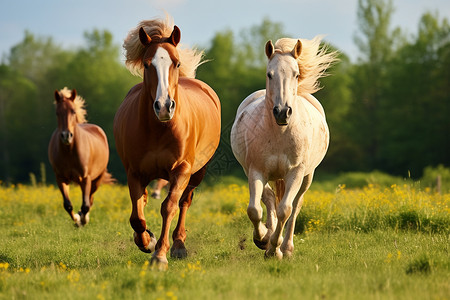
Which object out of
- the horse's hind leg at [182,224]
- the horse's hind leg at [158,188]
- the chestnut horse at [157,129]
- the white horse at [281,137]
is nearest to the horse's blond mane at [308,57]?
the white horse at [281,137]

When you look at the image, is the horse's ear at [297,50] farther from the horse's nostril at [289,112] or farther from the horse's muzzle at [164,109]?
the horse's muzzle at [164,109]

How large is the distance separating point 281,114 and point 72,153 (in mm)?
6586

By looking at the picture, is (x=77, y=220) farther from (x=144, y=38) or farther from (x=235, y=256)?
(x=144, y=38)

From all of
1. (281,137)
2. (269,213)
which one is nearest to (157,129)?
(281,137)

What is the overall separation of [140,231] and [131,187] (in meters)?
0.52

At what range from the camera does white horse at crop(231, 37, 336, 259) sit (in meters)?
5.68

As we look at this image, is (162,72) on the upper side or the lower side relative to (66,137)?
upper

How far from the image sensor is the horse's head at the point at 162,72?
5078 millimetres

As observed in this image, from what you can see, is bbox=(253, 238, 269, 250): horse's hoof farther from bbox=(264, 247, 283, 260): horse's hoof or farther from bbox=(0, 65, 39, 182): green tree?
bbox=(0, 65, 39, 182): green tree

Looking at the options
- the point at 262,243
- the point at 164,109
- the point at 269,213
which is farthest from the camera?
the point at 269,213

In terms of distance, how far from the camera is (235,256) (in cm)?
659

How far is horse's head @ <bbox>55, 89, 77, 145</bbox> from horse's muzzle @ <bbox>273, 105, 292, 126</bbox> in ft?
20.0

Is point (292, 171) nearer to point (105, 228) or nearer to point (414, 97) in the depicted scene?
point (105, 228)

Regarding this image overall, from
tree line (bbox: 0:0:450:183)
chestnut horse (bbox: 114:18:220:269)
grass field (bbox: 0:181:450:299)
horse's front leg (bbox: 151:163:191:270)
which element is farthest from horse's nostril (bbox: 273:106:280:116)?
tree line (bbox: 0:0:450:183)
